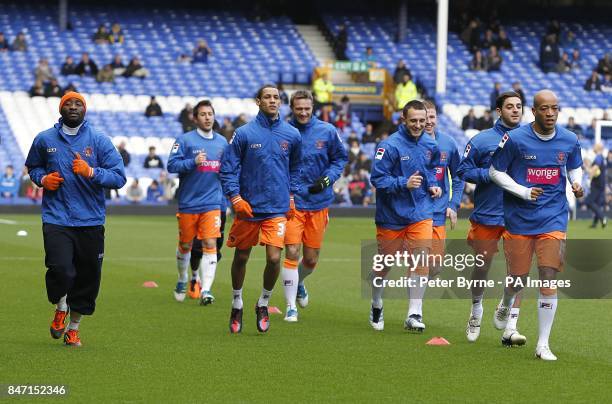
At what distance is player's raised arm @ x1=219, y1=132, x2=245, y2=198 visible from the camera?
461 inches

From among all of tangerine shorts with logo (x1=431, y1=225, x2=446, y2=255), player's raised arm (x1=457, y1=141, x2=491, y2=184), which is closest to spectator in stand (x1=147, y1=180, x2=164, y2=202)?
tangerine shorts with logo (x1=431, y1=225, x2=446, y2=255)

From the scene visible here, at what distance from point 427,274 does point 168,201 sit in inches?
956

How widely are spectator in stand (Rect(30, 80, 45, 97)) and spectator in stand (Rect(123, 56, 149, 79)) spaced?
125 inches

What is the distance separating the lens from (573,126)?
40.7m

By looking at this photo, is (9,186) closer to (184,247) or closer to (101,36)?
(101,36)

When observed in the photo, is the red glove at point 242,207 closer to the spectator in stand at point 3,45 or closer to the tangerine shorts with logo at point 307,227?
the tangerine shorts with logo at point 307,227

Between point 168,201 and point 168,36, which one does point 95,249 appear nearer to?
point 168,201

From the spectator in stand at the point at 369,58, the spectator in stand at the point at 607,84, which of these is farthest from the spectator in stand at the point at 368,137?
the spectator in stand at the point at 607,84

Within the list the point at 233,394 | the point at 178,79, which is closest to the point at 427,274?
the point at 233,394

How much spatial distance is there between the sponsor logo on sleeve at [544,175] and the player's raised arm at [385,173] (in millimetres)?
1685

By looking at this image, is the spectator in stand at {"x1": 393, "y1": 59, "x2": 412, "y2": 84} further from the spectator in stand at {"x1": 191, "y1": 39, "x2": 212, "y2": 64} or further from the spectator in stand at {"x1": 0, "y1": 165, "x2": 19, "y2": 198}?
the spectator in stand at {"x1": 0, "y1": 165, "x2": 19, "y2": 198}

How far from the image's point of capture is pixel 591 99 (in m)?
44.8

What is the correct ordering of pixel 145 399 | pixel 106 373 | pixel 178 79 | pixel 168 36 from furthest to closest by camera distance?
pixel 168 36
pixel 178 79
pixel 106 373
pixel 145 399

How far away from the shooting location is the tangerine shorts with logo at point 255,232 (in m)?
11.9
